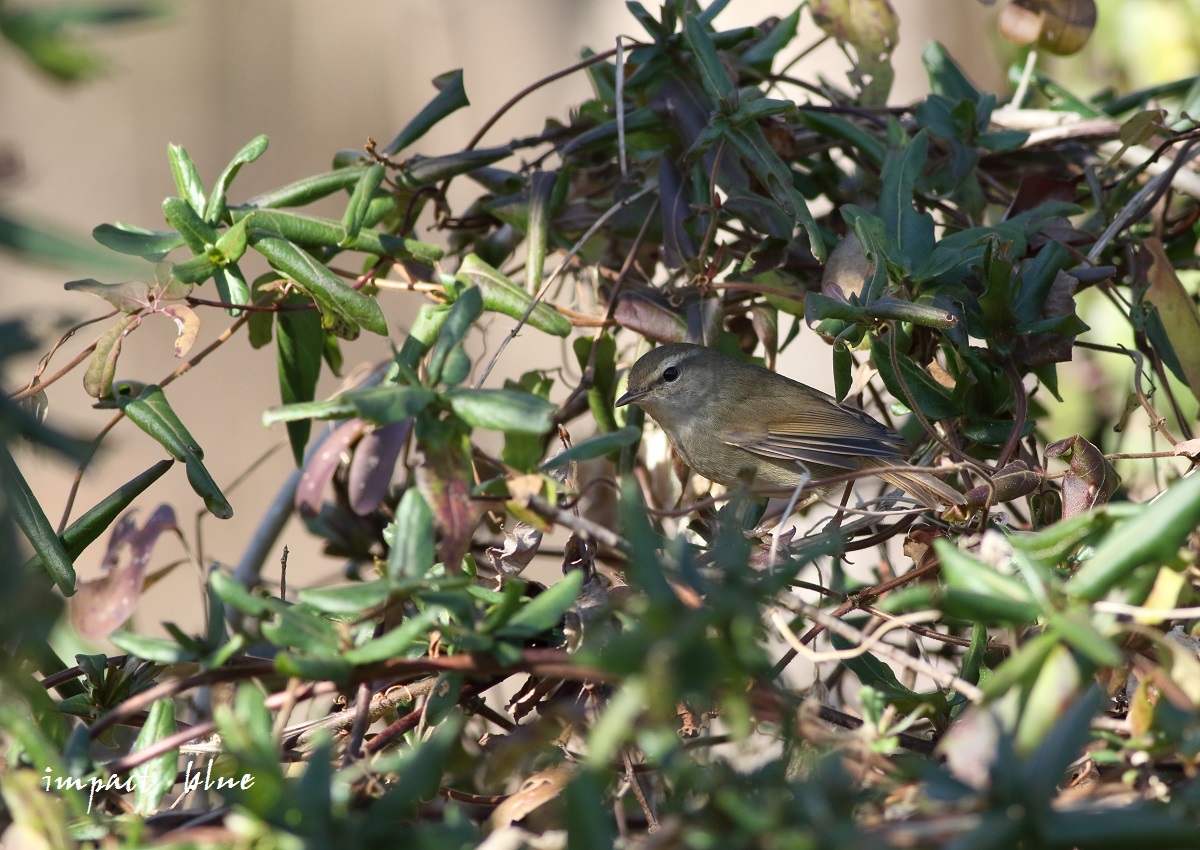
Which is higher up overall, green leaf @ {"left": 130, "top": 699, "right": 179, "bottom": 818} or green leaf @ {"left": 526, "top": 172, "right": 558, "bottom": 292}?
green leaf @ {"left": 526, "top": 172, "right": 558, "bottom": 292}

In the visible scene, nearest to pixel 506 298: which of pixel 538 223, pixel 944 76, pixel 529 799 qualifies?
pixel 538 223

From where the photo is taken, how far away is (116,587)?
1.72 metres

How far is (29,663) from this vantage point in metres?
1.73

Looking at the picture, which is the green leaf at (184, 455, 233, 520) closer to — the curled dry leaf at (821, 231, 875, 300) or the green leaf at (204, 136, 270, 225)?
the green leaf at (204, 136, 270, 225)

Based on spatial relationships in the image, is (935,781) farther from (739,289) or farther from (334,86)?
(334,86)

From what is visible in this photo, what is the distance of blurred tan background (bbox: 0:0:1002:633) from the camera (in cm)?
815

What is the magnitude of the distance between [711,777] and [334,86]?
336 inches

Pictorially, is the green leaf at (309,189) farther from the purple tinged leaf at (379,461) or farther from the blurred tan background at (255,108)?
the blurred tan background at (255,108)

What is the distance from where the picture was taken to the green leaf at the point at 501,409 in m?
1.52

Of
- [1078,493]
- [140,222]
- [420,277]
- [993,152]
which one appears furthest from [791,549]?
[140,222]

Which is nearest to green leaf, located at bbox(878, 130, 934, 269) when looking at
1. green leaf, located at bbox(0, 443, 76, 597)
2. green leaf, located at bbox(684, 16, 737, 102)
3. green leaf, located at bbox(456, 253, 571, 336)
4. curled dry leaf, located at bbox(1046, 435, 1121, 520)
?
green leaf, located at bbox(684, 16, 737, 102)

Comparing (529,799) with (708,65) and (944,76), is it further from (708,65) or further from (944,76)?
(944,76)

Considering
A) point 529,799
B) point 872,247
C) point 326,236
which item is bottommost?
point 529,799

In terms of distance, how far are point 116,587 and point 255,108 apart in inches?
309
